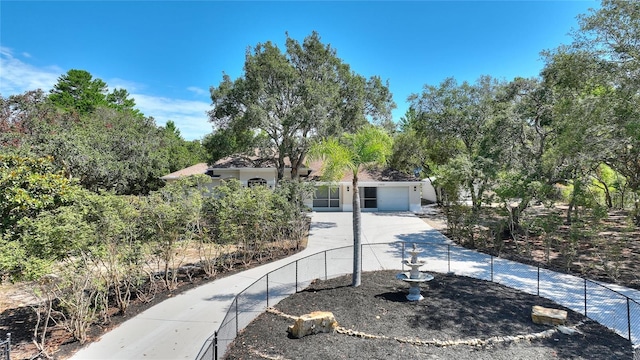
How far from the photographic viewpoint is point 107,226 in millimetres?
7500

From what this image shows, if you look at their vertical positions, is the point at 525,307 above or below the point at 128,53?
below

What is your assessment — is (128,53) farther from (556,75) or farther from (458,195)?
(556,75)

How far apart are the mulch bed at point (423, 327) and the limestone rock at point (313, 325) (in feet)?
0.46

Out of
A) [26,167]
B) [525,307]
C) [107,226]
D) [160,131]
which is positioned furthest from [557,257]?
[160,131]

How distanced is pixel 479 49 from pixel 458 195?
8.51 metres

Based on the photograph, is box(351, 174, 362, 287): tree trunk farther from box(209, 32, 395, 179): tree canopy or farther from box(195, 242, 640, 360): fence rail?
box(209, 32, 395, 179): tree canopy

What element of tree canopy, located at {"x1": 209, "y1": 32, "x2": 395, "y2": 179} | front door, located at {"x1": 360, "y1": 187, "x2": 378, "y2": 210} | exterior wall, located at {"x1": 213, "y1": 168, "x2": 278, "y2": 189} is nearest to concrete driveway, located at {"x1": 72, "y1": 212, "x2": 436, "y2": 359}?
tree canopy, located at {"x1": 209, "y1": 32, "x2": 395, "y2": 179}

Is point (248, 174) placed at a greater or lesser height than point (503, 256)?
greater

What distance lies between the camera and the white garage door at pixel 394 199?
28358 millimetres

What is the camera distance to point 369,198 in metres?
29.2

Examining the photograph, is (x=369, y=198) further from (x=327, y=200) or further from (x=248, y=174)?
(x=248, y=174)

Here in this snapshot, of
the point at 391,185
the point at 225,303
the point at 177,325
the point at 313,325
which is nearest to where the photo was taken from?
the point at 313,325

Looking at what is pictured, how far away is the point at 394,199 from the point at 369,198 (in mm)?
2201

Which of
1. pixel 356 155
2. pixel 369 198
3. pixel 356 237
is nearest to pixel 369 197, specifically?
pixel 369 198
